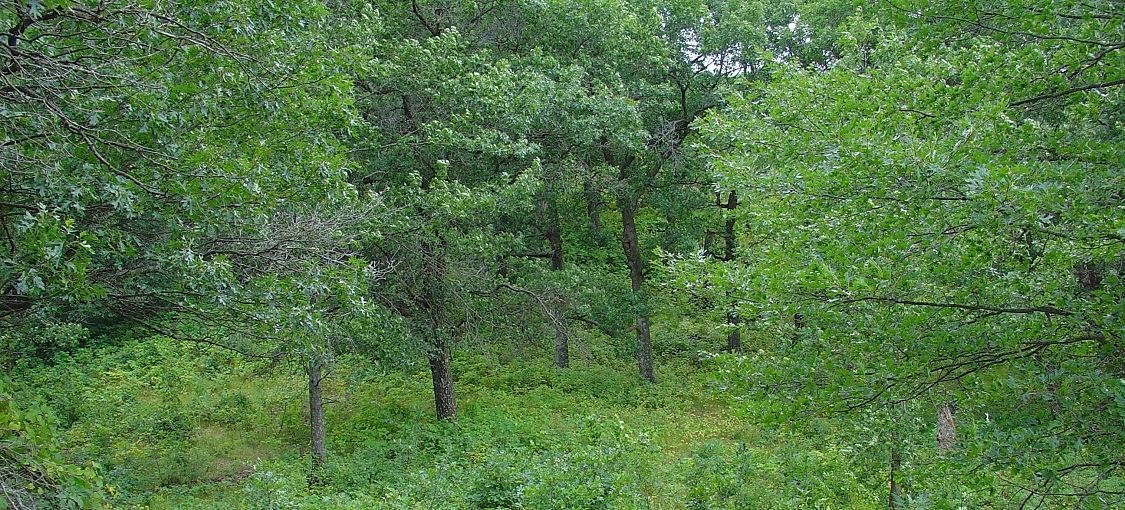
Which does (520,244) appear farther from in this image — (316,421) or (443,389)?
(316,421)

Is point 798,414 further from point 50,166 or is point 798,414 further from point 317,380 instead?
point 317,380

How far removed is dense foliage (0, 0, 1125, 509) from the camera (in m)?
4.71

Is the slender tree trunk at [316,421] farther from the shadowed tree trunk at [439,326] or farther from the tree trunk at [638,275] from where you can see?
the tree trunk at [638,275]

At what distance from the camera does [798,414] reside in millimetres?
5426

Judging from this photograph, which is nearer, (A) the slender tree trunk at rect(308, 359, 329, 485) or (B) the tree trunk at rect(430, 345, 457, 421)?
(A) the slender tree trunk at rect(308, 359, 329, 485)

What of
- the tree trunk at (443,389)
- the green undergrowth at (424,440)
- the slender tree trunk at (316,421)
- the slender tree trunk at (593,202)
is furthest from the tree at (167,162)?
the slender tree trunk at (593,202)

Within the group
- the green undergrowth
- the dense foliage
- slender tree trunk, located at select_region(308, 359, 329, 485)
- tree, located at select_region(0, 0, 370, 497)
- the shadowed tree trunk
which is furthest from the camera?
the shadowed tree trunk

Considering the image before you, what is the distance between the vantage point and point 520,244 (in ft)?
42.6

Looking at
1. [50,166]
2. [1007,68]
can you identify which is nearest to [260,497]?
[50,166]

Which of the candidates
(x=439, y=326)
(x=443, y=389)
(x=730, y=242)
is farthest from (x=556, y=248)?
(x=439, y=326)

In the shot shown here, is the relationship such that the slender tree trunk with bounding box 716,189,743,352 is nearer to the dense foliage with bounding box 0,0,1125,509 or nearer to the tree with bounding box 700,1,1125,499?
the dense foliage with bounding box 0,0,1125,509

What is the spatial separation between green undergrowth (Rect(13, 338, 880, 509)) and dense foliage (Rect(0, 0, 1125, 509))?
8 centimetres

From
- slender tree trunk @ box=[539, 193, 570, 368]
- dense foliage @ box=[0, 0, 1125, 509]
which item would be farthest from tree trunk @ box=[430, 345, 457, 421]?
slender tree trunk @ box=[539, 193, 570, 368]

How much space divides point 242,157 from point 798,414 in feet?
16.3
